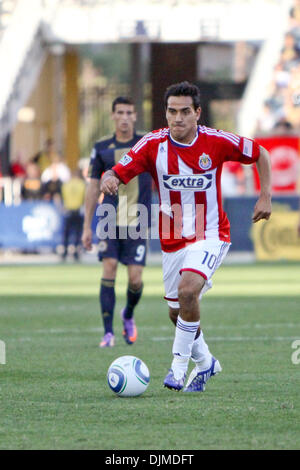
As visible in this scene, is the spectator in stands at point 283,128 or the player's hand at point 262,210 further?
the spectator in stands at point 283,128

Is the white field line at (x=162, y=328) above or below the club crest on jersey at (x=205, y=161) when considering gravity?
below

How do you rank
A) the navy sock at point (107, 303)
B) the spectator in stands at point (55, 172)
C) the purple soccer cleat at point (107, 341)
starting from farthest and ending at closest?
the spectator in stands at point (55, 172), the navy sock at point (107, 303), the purple soccer cleat at point (107, 341)

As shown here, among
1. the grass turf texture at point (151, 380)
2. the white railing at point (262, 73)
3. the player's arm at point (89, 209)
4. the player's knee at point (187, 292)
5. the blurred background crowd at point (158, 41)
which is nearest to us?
the grass turf texture at point (151, 380)

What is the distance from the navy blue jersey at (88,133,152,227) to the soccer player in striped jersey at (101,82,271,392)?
271cm

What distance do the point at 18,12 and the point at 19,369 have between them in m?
20.5

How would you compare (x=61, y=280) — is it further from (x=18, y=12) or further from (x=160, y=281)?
(x=18, y=12)

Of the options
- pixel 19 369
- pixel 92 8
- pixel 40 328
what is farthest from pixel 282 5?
pixel 19 369

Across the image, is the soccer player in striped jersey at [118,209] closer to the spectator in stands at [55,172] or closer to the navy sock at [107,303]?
the navy sock at [107,303]

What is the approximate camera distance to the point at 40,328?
39.5 ft

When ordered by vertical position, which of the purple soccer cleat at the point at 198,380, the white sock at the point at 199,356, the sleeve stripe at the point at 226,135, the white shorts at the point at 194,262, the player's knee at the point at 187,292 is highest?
the sleeve stripe at the point at 226,135

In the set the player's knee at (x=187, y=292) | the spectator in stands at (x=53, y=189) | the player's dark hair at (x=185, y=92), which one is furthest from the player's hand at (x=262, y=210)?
the spectator in stands at (x=53, y=189)

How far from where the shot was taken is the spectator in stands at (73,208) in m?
24.0

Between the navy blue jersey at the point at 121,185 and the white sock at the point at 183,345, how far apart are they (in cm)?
322

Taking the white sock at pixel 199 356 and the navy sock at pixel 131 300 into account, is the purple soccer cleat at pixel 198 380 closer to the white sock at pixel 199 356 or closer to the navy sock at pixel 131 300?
the white sock at pixel 199 356
